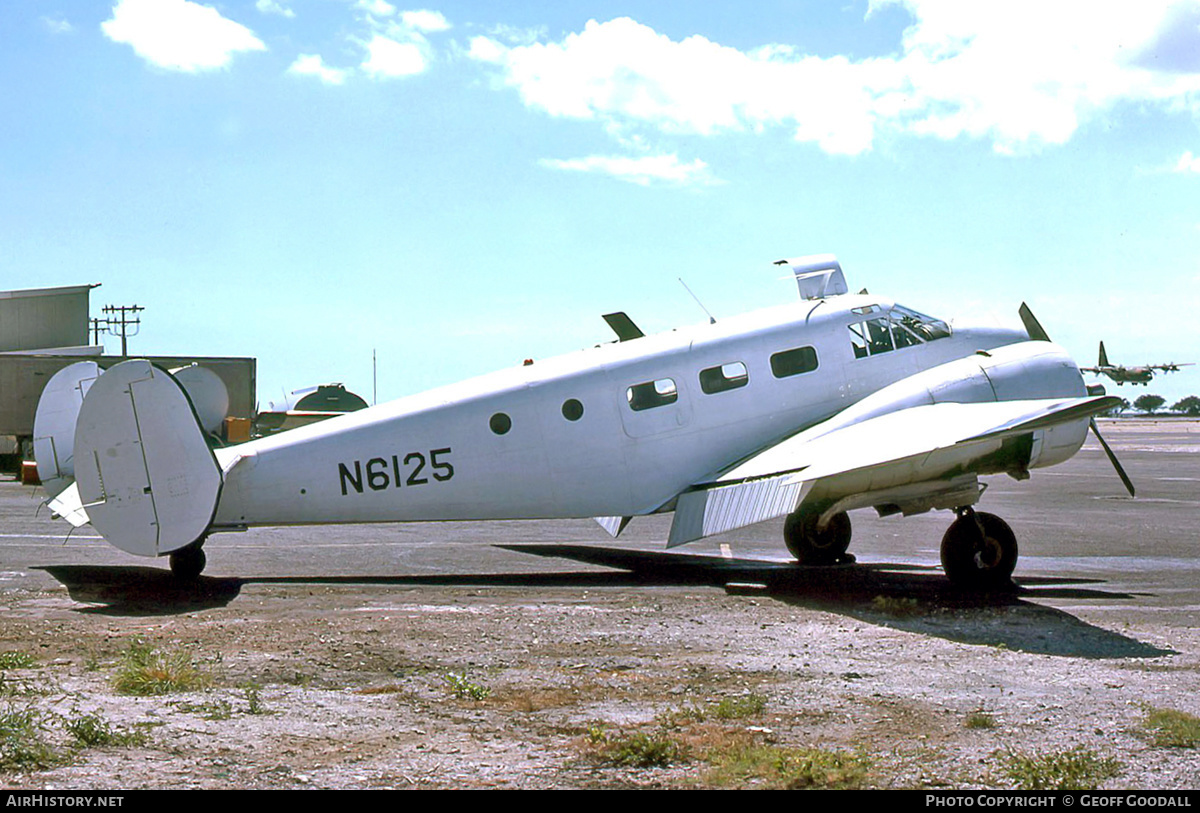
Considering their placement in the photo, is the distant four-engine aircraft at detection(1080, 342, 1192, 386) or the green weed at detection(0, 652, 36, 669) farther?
the distant four-engine aircraft at detection(1080, 342, 1192, 386)

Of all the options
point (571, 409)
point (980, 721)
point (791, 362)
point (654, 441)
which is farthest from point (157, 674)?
point (791, 362)

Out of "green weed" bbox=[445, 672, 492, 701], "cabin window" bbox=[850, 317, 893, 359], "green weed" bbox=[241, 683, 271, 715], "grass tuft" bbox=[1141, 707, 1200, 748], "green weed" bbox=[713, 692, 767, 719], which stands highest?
"cabin window" bbox=[850, 317, 893, 359]

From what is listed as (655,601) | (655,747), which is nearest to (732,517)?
(655,601)

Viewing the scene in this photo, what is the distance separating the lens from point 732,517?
572 inches

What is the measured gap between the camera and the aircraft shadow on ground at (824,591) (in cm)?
1135

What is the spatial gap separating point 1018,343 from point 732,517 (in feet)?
18.2

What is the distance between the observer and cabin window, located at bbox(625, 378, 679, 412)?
52.1 feet

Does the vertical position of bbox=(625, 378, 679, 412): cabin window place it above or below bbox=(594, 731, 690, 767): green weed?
above

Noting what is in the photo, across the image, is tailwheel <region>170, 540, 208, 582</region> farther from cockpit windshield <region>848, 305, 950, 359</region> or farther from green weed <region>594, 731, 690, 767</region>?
cockpit windshield <region>848, 305, 950, 359</region>

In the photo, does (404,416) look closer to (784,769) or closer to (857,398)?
(857,398)

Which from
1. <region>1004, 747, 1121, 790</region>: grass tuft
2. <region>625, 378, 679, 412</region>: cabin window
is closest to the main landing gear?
<region>625, 378, 679, 412</region>: cabin window

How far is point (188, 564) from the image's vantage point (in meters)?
→ 14.6

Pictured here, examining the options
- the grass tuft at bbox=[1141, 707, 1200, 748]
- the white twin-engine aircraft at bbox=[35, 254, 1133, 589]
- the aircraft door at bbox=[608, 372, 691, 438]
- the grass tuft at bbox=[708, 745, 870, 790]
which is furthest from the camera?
the aircraft door at bbox=[608, 372, 691, 438]

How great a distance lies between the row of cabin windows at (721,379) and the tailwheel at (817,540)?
2.56m
